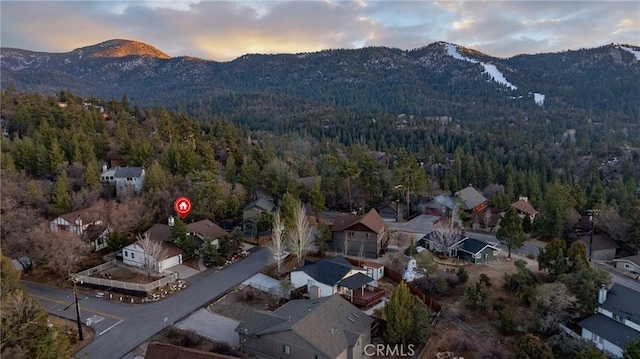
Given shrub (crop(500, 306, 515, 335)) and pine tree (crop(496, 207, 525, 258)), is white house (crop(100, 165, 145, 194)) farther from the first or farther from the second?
shrub (crop(500, 306, 515, 335))

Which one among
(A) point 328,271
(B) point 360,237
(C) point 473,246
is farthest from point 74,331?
(C) point 473,246

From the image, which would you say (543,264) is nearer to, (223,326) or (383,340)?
(383,340)

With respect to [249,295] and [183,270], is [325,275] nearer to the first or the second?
[249,295]

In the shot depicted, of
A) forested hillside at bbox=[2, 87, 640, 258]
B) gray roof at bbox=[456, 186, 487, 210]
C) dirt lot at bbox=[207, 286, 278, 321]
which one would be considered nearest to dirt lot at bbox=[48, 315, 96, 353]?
dirt lot at bbox=[207, 286, 278, 321]

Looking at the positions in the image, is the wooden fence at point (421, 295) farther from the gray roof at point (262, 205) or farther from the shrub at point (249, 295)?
the gray roof at point (262, 205)

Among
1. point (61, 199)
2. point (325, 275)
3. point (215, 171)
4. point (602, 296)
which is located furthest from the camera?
point (215, 171)

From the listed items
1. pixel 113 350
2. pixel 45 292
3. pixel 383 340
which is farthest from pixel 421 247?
pixel 45 292
